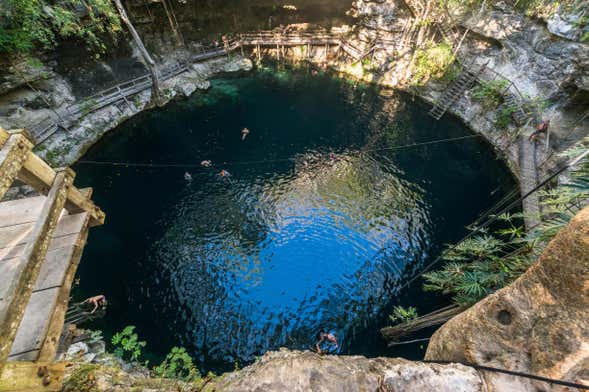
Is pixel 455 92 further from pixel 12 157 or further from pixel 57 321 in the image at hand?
pixel 57 321

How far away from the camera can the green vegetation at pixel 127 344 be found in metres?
9.33

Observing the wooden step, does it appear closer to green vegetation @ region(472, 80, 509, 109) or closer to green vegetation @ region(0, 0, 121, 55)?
green vegetation @ region(0, 0, 121, 55)

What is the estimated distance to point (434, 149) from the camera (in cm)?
1939

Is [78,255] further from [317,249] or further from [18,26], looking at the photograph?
[18,26]

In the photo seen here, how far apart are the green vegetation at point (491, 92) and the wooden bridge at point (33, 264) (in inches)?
1000

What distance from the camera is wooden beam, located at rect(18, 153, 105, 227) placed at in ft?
10.4

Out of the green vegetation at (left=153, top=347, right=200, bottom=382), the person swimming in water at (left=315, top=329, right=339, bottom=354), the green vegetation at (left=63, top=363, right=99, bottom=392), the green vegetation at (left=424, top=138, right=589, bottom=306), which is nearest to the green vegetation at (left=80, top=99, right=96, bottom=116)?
the green vegetation at (left=153, top=347, right=200, bottom=382)

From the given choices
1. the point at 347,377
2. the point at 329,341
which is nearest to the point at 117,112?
the point at 329,341

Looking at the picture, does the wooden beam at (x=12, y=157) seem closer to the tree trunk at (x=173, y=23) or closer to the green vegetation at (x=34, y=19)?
the green vegetation at (x=34, y=19)

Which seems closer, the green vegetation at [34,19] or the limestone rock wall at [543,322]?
the limestone rock wall at [543,322]

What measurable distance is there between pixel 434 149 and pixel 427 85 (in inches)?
305

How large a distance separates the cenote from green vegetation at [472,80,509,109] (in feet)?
7.60

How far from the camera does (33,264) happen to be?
104 inches

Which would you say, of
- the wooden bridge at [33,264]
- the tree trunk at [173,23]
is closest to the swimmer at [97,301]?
the wooden bridge at [33,264]
